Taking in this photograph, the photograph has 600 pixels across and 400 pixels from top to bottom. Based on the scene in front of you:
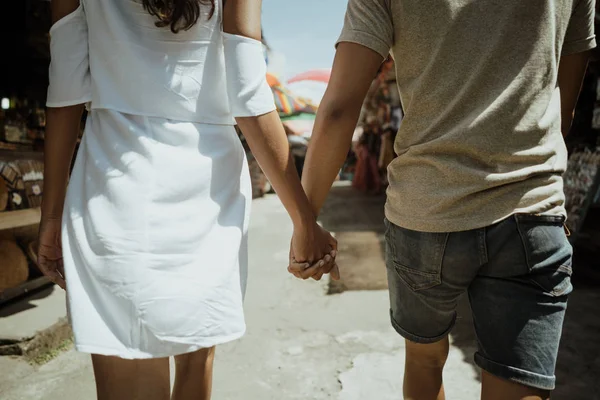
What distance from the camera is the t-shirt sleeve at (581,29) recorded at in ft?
4.02

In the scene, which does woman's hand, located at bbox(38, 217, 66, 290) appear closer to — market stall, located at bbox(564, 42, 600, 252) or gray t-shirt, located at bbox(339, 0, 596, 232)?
gray t-shirt, located at bbox(339, 0, 596, 232)

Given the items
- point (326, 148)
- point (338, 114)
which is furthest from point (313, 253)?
point (338, 114)

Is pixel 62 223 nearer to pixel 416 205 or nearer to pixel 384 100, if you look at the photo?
pixel 416 205

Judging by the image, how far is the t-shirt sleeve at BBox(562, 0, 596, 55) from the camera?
1.22m

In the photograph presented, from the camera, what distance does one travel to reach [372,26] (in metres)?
1.22

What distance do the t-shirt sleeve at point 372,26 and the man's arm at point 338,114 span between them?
21mm

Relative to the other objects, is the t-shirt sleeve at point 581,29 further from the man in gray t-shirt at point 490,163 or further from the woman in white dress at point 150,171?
the woman in white dress at point 150,171

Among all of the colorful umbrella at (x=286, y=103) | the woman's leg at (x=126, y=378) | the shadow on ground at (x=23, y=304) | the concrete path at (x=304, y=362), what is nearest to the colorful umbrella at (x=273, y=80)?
the colorful umbrella at (x=286, y=103)

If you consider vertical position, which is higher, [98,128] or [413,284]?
[98,128]

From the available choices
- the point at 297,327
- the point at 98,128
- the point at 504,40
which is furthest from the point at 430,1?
the point at 297,327

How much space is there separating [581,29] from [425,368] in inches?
42.5

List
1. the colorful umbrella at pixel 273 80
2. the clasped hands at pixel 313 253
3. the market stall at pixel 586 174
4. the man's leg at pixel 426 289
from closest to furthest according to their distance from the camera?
1. the man's leg at pixel 426 289
2. the clasped hands at pixel 313 253
3. the market stall at pixel 586 174
4. the colorful umbrella at pixel 273 80

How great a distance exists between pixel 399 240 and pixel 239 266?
17.5 inches

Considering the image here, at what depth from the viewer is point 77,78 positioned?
1115mm
